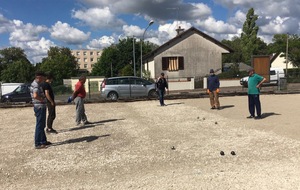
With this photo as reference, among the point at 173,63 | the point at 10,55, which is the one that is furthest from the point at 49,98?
the point at 10,55

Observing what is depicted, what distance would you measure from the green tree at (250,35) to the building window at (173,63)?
3059cm

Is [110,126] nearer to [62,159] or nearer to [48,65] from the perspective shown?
[62,159]

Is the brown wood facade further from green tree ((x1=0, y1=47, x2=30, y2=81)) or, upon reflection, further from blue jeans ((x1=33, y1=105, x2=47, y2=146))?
green tree ((x1=0, y1=47, x2=30, y2=81))

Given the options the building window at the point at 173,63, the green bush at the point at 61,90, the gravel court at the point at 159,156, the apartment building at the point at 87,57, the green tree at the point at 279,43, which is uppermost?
the apartment building at the point at 87,57

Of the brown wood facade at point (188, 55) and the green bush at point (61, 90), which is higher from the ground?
the brown wood facade at point (188, 55)

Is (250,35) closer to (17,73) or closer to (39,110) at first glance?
(17,73)

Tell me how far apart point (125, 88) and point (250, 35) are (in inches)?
A: 1951

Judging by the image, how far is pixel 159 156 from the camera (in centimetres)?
616

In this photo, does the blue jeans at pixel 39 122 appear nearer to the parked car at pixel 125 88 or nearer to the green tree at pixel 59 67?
Answer: the parked car at pixel 125 88

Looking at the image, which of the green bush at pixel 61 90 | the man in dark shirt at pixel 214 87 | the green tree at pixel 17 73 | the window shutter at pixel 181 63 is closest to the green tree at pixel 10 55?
the green tree at pixel 17 73

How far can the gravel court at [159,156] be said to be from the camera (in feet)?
15.8

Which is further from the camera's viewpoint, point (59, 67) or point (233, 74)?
point (59, 67)

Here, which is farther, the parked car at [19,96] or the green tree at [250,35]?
the green tree at [250,35]

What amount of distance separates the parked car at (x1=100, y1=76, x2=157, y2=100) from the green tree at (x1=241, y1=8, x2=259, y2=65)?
46.3 metres
